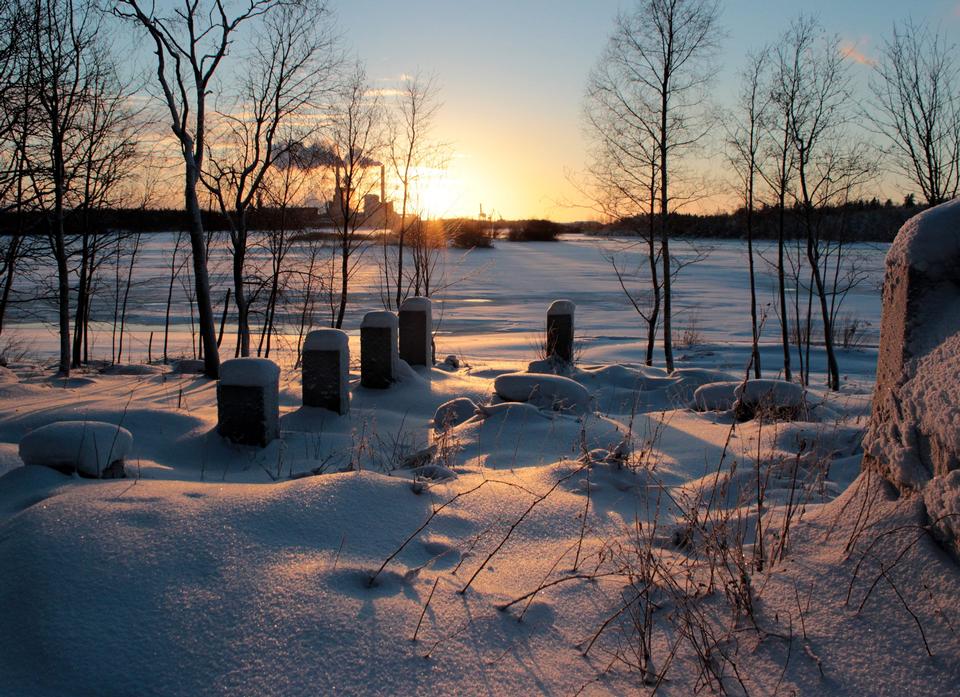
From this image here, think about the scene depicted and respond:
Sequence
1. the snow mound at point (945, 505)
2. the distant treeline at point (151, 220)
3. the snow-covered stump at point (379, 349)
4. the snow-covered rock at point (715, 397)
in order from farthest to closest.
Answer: the distant treeline at point (151, 220) → the snow-covered stump at point (379, 349) → the snow-covered rock at point (715, 397) → the snow mound at point (945, 505)

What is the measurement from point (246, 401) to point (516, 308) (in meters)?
21.3

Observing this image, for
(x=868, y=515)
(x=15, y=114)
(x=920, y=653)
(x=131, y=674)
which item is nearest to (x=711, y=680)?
(x=920, y=653)

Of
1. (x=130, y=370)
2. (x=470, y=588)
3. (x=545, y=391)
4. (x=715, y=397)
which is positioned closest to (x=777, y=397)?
(x=715, y=397)

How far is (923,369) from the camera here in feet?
8.18

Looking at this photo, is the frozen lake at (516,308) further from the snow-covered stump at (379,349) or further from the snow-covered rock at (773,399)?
the snow-covered stump at (379,349)

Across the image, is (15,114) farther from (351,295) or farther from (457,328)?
(351,295)

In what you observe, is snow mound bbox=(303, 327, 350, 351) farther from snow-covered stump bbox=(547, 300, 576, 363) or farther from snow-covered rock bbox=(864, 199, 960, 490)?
snow-covered rock bbox=(864, 199, 960, 490)

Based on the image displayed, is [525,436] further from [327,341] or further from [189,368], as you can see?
[189,368]

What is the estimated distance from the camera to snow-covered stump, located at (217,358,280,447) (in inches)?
250

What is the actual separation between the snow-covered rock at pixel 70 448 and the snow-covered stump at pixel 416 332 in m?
6.94

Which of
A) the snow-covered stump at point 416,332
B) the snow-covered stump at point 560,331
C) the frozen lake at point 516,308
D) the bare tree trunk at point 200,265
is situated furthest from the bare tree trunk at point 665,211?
the bare tree trunk at point 200,265

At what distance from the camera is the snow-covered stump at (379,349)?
30.5 feet

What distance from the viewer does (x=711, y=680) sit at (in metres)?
2.07

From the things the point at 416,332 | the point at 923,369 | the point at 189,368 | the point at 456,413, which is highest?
the point at 923,369
